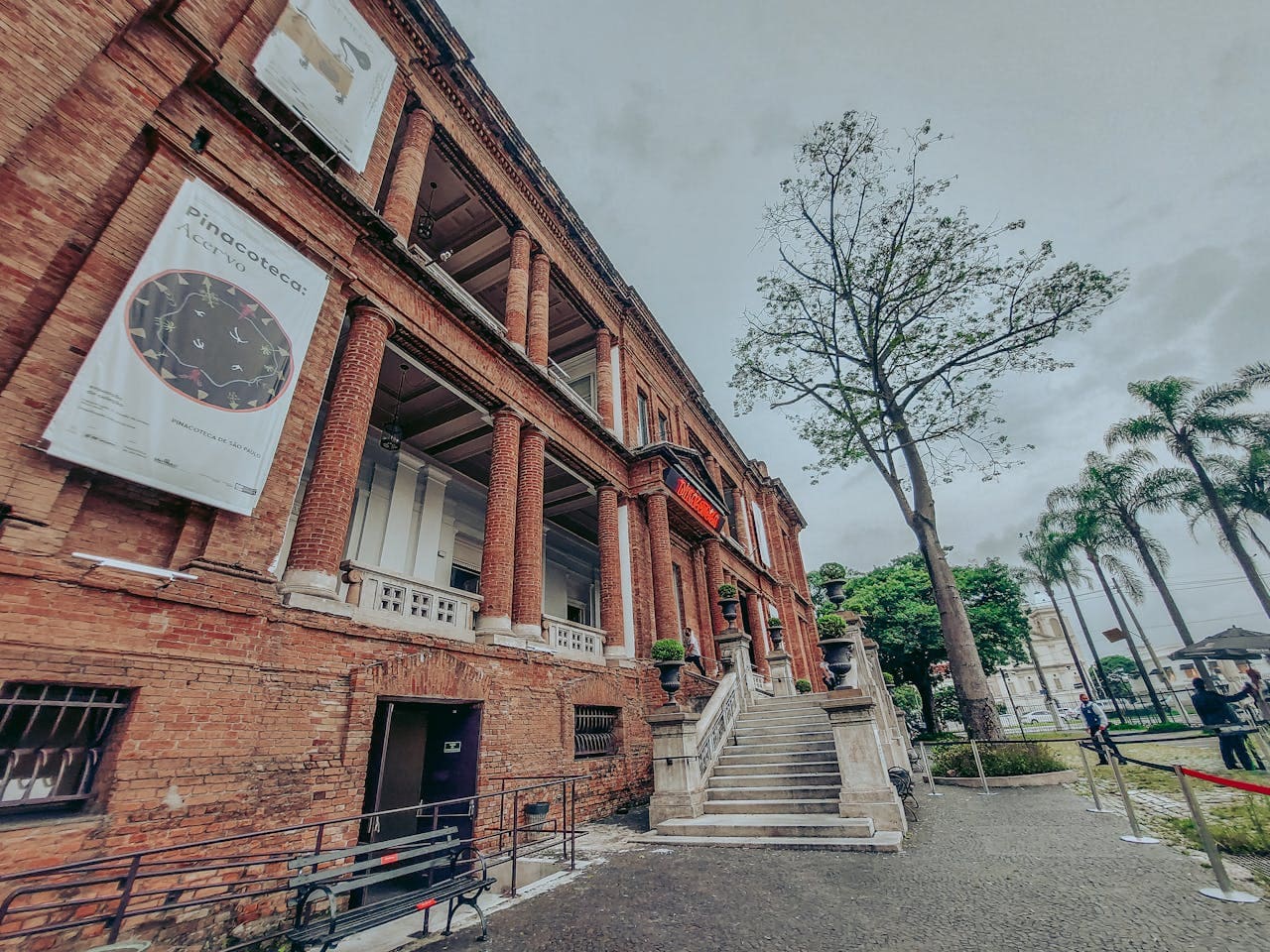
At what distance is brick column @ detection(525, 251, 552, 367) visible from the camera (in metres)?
11.4

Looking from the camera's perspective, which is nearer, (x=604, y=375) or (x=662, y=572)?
(x=662, y=572)

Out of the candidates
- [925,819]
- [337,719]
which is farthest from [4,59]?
[925,819]

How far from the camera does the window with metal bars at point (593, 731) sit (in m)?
8.85

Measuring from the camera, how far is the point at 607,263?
14938mm

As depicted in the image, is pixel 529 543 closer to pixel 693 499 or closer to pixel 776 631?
pixel 693 499

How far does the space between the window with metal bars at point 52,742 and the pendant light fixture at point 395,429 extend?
5.63 m

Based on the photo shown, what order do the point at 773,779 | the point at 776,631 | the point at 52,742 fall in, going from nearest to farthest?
1. the point at 52,742
2. the point at 773,779
3. the point at 776,631

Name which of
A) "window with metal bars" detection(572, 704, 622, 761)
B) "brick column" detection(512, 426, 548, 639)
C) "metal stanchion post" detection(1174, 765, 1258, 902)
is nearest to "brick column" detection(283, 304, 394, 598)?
"brick column" detection(512, 426, 548, 639)

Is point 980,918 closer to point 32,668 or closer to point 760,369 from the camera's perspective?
point 32,668

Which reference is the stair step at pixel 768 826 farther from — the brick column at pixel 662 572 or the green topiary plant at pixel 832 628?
the brick column at pixel 662 572

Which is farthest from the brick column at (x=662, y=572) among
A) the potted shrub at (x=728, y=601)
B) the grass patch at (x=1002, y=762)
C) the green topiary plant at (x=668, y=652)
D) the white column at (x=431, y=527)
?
the grass patch at (x=1002, y=762)

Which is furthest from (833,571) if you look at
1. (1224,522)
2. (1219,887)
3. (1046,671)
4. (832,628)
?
(1046,671)

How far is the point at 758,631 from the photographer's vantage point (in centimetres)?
1947

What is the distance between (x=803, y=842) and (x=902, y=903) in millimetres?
2165
